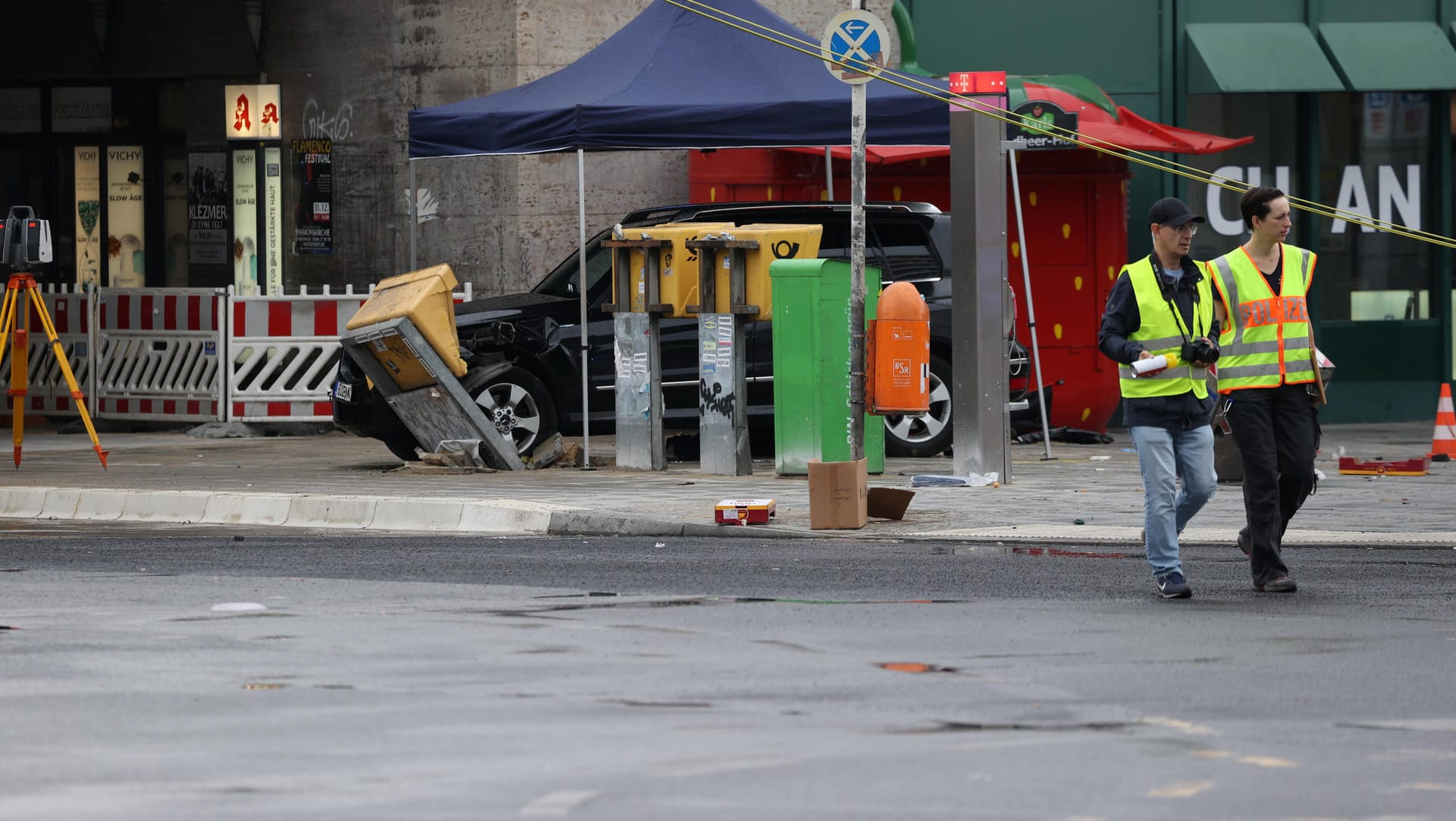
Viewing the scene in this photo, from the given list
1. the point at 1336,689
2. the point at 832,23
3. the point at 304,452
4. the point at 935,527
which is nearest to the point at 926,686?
the point at 1336,689

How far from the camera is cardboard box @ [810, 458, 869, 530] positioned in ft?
37.7

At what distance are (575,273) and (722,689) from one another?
9683 mm

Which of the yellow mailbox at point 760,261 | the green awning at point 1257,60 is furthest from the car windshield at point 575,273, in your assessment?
the green awning at point 1257,60

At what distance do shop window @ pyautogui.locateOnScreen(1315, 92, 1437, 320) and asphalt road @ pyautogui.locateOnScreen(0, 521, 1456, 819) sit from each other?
10784 mm

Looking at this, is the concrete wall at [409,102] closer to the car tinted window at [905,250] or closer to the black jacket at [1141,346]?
the car tinted window at [905,250]

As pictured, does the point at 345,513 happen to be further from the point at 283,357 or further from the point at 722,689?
the point at 283,357

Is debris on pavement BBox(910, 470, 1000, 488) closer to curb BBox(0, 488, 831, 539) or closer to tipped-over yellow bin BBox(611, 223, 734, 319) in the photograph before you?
tipped-over yellow bin BBox(611, 223, 734, 319)

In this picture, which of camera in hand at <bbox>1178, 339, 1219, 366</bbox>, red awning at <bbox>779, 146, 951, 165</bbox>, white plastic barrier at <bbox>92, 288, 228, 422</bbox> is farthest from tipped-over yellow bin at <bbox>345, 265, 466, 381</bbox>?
camera in hand at <bbox>1178, 339, 1219, 366</bbox>

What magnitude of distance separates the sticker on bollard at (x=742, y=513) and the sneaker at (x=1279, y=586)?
3.22 metres

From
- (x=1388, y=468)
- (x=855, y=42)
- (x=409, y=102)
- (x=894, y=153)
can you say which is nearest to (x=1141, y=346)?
(x=855, y=42)

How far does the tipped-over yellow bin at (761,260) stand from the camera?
14.6 m

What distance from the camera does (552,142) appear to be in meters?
15.1

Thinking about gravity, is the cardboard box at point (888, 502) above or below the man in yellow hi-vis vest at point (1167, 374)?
below

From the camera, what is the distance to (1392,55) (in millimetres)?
20000
